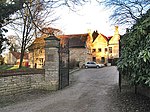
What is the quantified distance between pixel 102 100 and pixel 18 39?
69.7 ft

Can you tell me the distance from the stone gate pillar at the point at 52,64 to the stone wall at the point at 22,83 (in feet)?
0.26

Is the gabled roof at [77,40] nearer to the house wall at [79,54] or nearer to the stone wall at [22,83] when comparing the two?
the house wall at [79,54]

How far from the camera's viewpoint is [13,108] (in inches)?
296

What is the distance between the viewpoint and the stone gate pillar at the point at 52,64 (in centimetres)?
1187

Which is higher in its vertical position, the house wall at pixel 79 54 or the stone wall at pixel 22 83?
the house wall at pixel 79 54

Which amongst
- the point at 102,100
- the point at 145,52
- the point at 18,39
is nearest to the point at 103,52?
the point at 18,39

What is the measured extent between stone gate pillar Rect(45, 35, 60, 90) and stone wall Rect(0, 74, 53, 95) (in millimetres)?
80

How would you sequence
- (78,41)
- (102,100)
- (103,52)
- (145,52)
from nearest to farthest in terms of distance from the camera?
(145,52), (102,100), (78,41), (103,52)

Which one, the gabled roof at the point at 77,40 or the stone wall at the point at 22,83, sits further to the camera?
the gabled roof at the point at 77,40

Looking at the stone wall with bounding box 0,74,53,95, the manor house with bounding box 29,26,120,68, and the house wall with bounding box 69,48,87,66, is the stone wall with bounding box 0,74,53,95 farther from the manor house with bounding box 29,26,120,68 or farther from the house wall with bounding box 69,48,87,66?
the house wall with bounding box 69,48,87,66

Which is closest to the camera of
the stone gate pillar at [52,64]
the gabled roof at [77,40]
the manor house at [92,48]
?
the stone gate pillar at [52,64]

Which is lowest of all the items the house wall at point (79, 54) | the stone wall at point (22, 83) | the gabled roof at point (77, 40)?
the stone wall at point (22, 83)

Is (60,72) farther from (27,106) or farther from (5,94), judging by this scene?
(27,106)

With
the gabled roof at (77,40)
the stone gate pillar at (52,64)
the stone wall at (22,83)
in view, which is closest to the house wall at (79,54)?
the gabled roof at (77,40)
